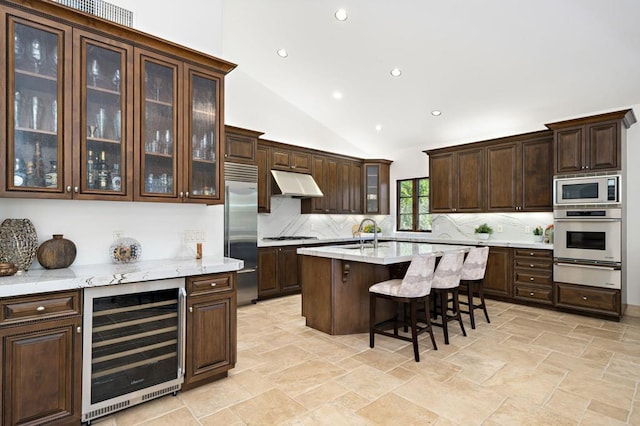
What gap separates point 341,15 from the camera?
13.7 feet

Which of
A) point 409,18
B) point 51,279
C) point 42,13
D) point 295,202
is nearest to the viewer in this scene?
point 51,279

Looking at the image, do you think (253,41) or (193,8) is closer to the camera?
(193,8)

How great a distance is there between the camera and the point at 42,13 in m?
2.14

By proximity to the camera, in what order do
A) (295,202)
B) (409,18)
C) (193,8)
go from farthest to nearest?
(295,202) < (409,18) < (193,8)

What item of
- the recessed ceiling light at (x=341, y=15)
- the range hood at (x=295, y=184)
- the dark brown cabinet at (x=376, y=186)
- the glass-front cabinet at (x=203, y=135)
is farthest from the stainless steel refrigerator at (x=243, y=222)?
the dark brown cabinet at (x=376, y=186)

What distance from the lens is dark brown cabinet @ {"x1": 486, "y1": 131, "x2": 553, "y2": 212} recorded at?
17.3 ft

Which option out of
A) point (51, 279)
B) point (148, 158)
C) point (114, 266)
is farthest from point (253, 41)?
point (51, 279)

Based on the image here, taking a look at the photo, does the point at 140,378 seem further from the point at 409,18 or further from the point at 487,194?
the point at 487,194

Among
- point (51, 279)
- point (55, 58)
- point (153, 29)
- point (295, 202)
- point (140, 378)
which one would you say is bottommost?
point (140, 378)

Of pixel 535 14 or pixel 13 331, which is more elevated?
pixel 535 14

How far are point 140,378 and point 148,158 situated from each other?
1549mm

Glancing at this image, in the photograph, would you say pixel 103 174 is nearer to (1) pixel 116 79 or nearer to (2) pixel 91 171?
(2) pixel 91 171

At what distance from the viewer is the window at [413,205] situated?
24.0 feet

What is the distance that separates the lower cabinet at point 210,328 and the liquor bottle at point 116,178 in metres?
0.82
